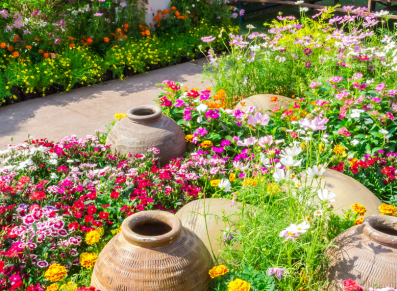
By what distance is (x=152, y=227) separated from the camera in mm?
2129

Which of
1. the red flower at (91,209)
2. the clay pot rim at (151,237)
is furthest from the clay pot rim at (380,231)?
the red flower at (91,209)

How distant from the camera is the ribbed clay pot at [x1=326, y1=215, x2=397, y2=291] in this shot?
6.23 feet

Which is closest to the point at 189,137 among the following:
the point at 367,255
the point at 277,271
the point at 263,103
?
the point at 263,103

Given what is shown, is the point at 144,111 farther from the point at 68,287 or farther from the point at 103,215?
the point at 68,287

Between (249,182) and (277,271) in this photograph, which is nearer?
(277,271)

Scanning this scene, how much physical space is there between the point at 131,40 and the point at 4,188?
4.79m

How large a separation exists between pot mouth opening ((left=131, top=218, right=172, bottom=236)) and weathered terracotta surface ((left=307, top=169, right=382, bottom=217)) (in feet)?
3.65

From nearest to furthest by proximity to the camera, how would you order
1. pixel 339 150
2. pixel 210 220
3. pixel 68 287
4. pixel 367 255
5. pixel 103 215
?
pixel 367 255 → pixel 68 287 → pixel 210 220 → pixel 103 215 → pixel 339 150

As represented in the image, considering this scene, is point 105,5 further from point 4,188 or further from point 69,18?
point 4,188

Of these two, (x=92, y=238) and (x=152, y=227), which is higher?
(x=152, y=227)

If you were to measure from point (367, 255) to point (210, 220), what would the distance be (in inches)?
37.4

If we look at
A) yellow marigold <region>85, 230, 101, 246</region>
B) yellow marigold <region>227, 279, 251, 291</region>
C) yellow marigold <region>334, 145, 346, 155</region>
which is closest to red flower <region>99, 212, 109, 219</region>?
yellow marigold <region>85, 230, 101, 246</region>

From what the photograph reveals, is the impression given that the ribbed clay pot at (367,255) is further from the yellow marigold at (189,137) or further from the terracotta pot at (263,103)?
the terracotta pot at (263,103)

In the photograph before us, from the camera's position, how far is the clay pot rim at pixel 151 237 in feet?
6.22
